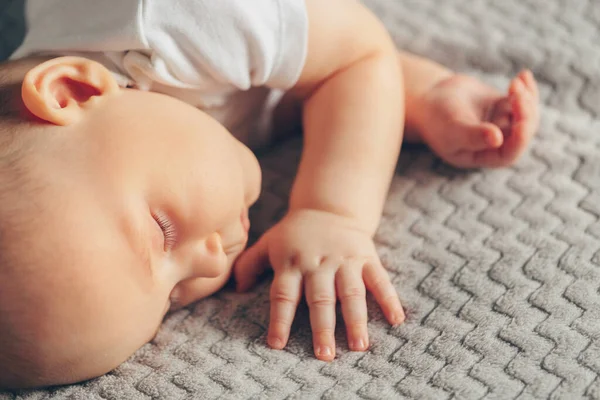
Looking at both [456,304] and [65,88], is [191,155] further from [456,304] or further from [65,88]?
[456,304]

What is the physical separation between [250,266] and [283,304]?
0.23ft

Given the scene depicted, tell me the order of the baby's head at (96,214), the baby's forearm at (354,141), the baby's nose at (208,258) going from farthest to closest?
the baby's forearm at (354,141), the baby's nose at (208,258), the baby's head at (96,214)

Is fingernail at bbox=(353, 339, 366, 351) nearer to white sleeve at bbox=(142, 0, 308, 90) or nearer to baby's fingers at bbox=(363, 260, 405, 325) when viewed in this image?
baby's fingers at bbox=(363, 260, 405, 325)

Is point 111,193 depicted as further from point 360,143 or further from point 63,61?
point 360,143

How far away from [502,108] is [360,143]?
0.63ft

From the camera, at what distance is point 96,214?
1.94 ft

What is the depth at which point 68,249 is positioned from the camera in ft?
1.87

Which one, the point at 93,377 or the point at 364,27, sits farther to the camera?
the point at 364,27

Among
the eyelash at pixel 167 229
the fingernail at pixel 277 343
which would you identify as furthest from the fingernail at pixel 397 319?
the eyelash at pixel 167 229

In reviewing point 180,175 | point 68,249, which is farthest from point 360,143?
point 68,249

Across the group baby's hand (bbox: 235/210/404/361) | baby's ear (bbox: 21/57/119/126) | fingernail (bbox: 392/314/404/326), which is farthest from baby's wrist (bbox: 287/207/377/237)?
baby's ear (bbox: 21/57/119/126)

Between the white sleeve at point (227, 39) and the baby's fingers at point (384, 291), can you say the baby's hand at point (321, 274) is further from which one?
the white sleeve at point (227, 39)

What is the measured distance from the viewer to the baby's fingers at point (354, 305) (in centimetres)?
68

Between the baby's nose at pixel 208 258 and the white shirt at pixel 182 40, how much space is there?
17 cm
